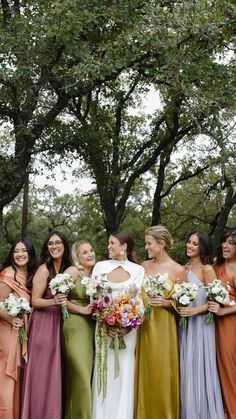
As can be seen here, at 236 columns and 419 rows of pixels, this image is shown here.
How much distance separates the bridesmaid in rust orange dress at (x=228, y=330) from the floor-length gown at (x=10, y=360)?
217 cm

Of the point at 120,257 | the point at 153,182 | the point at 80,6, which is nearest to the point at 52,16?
the point at 80,6

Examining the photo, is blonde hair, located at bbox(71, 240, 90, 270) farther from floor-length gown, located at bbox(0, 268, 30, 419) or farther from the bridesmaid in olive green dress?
floor-length gown, located at bbox(0, 268, 30, 419)

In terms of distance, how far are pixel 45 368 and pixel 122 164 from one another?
12548 millimetres

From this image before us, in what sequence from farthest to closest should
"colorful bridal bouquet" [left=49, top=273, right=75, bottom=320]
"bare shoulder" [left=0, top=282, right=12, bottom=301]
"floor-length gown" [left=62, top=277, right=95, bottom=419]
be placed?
"bare shoulder" [left=0, top=282, right=12, bottom=301] < "floor-length gown" [left=62, top=277, right=95, bottom=419] < "colorful bridal bouquet" [left=49, top=273, right=75, bottom=320]

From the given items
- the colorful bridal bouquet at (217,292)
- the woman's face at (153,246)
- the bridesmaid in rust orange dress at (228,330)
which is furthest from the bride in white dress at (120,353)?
the bridesmaid in rust orange dress at (228,330)

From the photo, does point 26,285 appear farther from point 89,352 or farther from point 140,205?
point 140,205

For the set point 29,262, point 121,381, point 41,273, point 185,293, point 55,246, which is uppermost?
point 55,246

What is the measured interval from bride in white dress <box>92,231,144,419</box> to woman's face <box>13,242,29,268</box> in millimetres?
811

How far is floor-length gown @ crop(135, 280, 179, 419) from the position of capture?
7.17 m

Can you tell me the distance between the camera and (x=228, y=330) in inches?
298

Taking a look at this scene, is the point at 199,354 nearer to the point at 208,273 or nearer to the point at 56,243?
the point at 208,273

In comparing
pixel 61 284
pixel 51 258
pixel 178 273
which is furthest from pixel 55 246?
pixel 178 273

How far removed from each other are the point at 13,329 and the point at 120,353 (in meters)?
1.22

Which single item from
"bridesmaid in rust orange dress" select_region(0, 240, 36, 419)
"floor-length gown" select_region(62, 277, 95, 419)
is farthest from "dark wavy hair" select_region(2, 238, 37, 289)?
"floor-length gown" select_region(62, 277, 95, 419)
